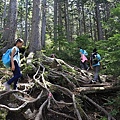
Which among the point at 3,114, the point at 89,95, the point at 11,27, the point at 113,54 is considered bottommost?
the point at 3,114

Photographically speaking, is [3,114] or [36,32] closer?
[3,114]

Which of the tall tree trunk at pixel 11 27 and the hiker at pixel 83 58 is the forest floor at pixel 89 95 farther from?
the hiker at pixel 83 58

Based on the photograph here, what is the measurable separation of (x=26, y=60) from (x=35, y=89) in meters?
2.32

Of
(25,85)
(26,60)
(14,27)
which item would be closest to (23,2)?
(14,27)

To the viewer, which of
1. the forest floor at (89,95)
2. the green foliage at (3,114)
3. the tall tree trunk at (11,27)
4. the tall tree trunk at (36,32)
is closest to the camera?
the green foliage at (3,114)

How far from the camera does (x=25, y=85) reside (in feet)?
21.7

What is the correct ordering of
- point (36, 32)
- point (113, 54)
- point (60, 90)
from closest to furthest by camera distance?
point (113, 54), point (60, 90), point (36, 32)

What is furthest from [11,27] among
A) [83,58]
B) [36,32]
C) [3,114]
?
[3,114]

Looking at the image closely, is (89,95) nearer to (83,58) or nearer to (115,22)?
(115,22)

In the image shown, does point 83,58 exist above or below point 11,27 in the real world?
below

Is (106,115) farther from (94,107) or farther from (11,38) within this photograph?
(11,38)

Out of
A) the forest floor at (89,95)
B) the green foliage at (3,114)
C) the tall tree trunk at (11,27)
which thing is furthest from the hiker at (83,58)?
the green foliage at (3,114)

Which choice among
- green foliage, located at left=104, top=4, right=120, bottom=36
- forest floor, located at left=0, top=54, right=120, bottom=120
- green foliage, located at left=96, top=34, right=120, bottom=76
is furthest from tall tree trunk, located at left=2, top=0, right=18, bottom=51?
green foliage, located at left=96, top=34, right=120, bottom=76

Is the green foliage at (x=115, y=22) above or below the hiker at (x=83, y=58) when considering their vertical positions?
above
